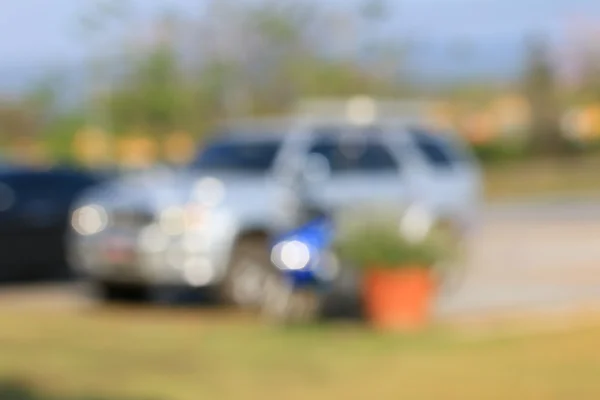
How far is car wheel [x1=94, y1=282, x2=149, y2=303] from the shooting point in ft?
45.1

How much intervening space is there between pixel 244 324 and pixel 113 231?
207cm

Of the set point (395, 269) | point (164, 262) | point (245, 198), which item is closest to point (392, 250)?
point (395, 269)

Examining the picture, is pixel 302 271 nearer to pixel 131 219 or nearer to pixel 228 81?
pixel 131 219

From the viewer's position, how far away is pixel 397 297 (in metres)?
11.2

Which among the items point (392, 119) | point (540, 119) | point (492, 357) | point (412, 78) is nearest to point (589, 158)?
point (540, 119)

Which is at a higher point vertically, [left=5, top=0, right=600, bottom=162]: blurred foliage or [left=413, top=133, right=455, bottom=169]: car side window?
[left=5, top=0, right=600, bottom=162]: blurred foliage

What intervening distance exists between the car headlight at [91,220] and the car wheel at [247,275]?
1.46m

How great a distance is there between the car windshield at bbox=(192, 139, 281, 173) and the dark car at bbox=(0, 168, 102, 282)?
285 cm

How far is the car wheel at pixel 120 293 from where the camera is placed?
1376cm

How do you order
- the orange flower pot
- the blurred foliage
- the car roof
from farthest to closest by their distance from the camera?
1. the blurred foliage
2. the car roof
3. the orange flower pot

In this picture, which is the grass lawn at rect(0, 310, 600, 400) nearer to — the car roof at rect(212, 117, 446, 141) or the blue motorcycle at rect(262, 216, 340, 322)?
the blue motorcycle at rect(262, 216, 340, 322)

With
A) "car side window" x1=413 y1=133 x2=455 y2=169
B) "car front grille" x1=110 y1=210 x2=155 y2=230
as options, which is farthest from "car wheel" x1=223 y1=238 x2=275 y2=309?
"car side window" x1=413 y1=133 x2=455 y2=169

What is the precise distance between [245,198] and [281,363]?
3929mm

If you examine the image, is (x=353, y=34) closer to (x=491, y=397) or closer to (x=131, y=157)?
(x=131, y=157)
